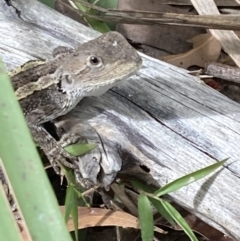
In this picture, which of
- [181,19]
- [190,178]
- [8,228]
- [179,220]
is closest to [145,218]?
[179,220]

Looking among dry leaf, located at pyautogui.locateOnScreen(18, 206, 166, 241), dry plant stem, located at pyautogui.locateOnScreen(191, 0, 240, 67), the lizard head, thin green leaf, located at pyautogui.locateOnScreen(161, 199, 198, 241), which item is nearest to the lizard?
the lizard head

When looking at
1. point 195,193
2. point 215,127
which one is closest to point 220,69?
point 215,127

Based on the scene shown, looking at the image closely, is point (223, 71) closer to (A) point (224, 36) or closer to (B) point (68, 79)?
(A) point (224, 36)

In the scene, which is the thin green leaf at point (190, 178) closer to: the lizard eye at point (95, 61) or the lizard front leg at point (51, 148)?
the lizard front leg at point (51, 148)

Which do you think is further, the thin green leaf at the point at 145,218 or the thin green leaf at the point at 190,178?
the thin green leaf at the point at 145,218

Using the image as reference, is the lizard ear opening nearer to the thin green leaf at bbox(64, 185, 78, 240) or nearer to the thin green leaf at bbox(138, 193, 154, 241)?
the thin green leaf at bbox(64, 185, 78, 240)

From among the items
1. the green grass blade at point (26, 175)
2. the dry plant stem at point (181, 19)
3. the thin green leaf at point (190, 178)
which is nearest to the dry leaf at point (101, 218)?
the thin green leaf at point (190, 178)
